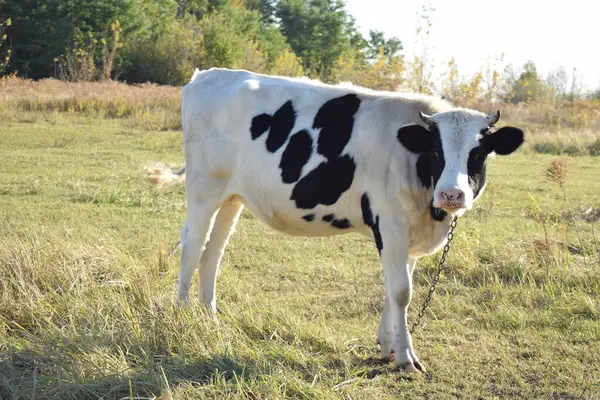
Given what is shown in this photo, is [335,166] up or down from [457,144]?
down

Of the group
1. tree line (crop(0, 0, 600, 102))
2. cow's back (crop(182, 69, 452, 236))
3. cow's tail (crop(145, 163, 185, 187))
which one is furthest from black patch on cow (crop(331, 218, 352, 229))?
tree line (crop(0, 0, 600, 102))

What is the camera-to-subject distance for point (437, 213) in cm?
574

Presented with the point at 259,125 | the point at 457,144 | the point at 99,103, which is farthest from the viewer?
the point at 99,103

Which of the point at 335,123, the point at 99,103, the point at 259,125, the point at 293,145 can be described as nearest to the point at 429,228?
the point at 335,123

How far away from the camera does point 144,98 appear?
968 inches

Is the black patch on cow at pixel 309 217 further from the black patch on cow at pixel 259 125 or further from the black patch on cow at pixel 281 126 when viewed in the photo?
the black patch on cow at pixel 259 125

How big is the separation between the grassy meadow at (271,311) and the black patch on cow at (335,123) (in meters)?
1.38

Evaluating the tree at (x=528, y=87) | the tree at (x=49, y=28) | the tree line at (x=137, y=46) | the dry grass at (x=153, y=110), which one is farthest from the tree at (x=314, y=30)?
the dry grass at (x=153, y=110)

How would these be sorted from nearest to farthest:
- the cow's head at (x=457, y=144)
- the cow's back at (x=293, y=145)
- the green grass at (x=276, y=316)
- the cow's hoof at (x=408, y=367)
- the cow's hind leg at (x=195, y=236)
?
the green grass at (x=276, y=316)
the cow's head at (x=457, y=144)
the cow's hoof at (x=408, y=367)
the cow's back at (x=293, y=145)
the cow's hind leg at (x=195, y=236)

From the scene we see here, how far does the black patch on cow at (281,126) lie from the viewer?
6366mm

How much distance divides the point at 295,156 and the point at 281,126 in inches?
12.7

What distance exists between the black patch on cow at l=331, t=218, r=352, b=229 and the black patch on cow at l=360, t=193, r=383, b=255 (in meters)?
0.20

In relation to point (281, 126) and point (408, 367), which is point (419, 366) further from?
point (281, 126)

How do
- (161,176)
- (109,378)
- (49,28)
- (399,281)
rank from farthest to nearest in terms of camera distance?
(49,28) → (161,176) → (399,281) → (109,378)
